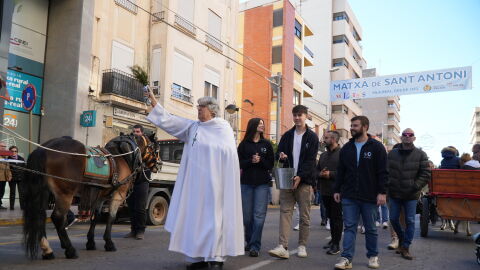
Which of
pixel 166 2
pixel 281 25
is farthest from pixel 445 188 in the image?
pixel 281 25

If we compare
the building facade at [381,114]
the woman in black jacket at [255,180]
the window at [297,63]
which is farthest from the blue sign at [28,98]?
the building facade at [381,114]

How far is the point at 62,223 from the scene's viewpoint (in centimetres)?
592

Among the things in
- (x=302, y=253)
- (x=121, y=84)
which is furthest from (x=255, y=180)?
(x=121, y=84)

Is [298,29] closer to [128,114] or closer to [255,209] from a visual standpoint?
[128,114]

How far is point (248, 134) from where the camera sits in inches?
267

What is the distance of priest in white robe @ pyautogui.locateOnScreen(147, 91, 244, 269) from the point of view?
200 inches

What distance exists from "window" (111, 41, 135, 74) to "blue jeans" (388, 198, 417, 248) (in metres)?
14.8

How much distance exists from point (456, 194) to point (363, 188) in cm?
413

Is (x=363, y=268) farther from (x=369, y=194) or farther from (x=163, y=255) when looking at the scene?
(x=163, y=255)

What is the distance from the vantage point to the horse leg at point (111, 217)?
258 inches

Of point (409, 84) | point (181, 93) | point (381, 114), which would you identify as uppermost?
point (381, 114)

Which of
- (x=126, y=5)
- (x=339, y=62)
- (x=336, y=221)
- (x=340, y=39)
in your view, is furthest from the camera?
(x=340, y=39)

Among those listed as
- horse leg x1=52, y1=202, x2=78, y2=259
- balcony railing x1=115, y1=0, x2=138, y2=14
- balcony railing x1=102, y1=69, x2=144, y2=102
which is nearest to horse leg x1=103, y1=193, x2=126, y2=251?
horse leg x1=52, y1=202, x2=78, y2=259

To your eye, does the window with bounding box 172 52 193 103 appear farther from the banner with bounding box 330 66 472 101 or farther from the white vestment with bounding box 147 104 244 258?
the white vestment with bounding box 147 104 244 258
